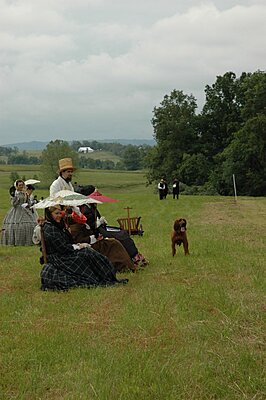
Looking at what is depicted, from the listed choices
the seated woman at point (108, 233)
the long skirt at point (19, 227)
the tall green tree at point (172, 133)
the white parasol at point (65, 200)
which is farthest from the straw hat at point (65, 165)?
the tall green tree at point (172, 133)

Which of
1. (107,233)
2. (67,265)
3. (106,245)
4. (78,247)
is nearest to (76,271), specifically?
(67,265)

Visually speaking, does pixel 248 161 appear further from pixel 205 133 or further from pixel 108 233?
pixel 108 233

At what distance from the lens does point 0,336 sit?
6.11m

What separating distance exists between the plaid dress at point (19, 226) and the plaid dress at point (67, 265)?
18.6 ft

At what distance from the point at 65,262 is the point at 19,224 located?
5961 mm

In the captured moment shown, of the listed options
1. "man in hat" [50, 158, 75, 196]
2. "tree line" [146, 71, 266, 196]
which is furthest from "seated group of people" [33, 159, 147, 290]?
"tree line" [146, 71, 266, 196]

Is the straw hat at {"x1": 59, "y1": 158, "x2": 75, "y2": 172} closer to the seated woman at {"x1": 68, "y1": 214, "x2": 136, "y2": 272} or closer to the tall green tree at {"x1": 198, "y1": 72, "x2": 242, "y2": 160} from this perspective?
the seated woman at {"x1": 68, "y1": 214, "x2": 136, "y2": 272}

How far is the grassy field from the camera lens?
4637mm

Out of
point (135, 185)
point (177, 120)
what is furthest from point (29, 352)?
point (135, 185)

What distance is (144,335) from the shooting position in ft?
19.6

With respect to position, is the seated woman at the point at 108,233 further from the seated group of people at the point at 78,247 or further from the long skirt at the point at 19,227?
the long skirt at the point at 19,227

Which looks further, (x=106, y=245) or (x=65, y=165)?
(x=106, y=245)

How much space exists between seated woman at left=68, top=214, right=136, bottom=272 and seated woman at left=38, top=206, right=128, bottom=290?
100 cm

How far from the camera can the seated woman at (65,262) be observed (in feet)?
28.0
